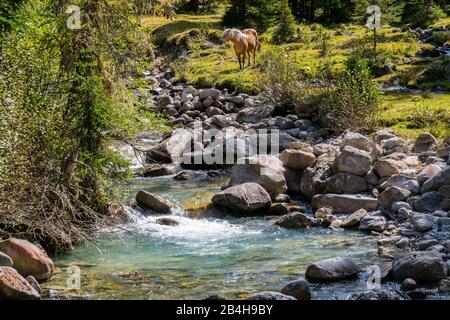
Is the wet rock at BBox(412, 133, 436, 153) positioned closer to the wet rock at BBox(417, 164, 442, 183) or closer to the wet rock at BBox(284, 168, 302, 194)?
the wet rock at BBox(417, 164, 442, 183)

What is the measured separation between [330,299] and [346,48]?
26.1m

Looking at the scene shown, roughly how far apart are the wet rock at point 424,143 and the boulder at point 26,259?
37.1 feet

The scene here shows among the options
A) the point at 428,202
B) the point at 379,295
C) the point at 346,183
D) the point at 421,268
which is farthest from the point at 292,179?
the point at 379,295

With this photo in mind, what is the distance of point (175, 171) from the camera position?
20.5 m

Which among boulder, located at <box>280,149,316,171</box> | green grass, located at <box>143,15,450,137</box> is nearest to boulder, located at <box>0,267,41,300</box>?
boulder, located at <box>280,149,316,171</box>

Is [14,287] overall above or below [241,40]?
below

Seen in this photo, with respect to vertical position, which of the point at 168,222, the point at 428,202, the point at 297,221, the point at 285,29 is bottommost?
the point at 168,222

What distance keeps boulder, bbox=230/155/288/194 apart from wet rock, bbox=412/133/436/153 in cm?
404

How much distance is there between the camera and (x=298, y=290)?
9.64 m

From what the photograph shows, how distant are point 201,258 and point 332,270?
116 inches

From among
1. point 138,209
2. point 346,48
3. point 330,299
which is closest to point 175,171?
point 138,209

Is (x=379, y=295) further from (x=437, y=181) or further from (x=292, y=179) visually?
(x=292, y=179)

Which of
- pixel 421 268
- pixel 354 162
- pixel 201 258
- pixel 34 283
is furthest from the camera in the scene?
pixel 354 162
